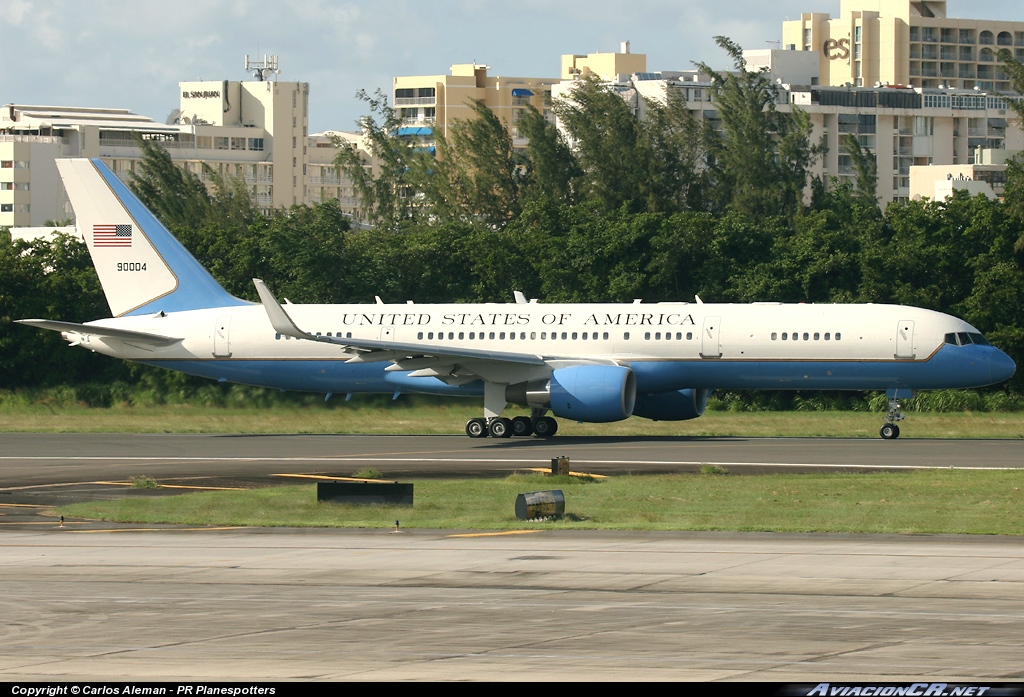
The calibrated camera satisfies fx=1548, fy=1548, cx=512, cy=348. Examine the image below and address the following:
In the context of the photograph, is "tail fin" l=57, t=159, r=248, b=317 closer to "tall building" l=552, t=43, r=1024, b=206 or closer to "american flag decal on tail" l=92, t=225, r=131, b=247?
"american flag decal on tail" l=92, t=225, r=131, b=247

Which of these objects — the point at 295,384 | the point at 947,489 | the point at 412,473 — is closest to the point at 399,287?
the point at 295,384


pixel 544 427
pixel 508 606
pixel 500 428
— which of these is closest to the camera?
pixel 508 606

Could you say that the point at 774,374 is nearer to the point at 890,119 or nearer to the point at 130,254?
the point at 130,254

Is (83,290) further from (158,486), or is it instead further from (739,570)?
(739,570)

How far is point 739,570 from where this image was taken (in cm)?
1941

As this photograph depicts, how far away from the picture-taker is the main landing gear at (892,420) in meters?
43.1

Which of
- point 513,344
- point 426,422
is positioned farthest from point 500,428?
point 426,422

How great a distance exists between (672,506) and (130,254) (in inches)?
1109

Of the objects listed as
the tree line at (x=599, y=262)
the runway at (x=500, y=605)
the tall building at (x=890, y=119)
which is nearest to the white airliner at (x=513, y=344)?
the tree line at (x=599, y=262)

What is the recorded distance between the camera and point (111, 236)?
5044cm

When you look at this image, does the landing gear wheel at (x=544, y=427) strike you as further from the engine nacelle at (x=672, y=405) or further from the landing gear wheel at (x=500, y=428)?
the engine nacelle at (x=672, y=405)

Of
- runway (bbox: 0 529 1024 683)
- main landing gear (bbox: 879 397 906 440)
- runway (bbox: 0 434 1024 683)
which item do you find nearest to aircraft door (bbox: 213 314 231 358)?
main landing gear (bbox: 879 397 906 440)
